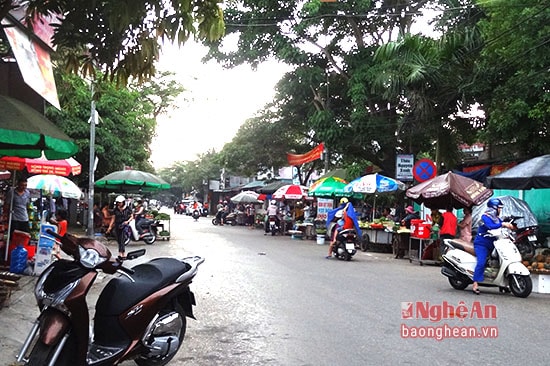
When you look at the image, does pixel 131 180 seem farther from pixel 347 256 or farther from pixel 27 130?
pixel 27 130

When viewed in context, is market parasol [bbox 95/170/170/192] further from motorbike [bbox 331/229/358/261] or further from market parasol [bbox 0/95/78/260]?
market parasol [bbox 0/95/78/260]

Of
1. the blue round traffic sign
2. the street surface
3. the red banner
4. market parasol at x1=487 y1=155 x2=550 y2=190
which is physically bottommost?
the street surface

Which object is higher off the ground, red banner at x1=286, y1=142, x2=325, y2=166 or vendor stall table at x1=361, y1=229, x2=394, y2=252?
red banner at x1=286, y1=142, x2=325, y2=166

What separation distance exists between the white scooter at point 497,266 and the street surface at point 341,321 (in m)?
0.22

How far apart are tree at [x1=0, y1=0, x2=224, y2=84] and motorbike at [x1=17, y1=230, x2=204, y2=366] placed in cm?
201

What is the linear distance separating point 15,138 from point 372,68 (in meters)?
19.2

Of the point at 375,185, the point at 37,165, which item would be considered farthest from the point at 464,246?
the point at 375,185

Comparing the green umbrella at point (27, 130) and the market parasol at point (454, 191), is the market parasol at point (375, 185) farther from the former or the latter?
the green umbrella at point (27, 130)

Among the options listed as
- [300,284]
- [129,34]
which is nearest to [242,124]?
[300,284]

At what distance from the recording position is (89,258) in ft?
14.2

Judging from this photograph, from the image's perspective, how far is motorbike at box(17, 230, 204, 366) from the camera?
420 centimetres

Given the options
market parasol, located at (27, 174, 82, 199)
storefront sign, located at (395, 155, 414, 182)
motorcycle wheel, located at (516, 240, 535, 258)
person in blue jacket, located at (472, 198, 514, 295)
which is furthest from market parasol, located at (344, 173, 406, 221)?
market parasol, located at (27, 174, 82, 199)

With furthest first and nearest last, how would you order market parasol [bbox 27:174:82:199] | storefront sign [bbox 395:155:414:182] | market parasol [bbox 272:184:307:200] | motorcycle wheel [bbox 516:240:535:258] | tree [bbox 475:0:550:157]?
market parasol [bbox 272:184:307:200] < storefront sign [bbox 395:155:414:182] < market parasol [bbox 27:174:82:199] < tree [bbox 475:0:550:157] < motorcycle wheel [bbox 516:240:535:258]

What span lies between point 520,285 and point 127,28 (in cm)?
758
